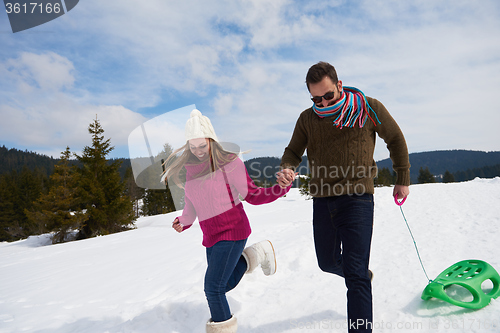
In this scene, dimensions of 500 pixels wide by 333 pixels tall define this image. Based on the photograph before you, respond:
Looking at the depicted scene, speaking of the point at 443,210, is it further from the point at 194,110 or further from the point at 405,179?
the point at 194,110

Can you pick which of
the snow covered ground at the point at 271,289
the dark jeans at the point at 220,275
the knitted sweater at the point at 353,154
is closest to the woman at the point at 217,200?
the dark jeans at the point at 220,275

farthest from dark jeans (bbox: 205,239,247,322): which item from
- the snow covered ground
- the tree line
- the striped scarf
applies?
the tree line

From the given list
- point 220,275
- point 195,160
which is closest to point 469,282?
point 220,275

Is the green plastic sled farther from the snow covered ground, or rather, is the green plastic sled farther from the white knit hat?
the white knit hat

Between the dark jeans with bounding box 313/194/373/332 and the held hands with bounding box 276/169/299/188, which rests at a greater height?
the held hands with bounding box 276/169/299/188

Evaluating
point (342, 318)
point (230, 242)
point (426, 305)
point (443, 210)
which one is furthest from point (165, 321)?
point (443, 210)

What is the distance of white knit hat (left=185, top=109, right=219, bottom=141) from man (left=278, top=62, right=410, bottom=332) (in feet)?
2.55

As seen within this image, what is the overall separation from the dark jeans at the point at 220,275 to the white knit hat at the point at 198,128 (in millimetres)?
980

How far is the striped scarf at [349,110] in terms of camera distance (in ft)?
8.02

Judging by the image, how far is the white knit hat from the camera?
2.61m

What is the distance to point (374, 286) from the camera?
328 cm

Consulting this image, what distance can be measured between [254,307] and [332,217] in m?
1.46

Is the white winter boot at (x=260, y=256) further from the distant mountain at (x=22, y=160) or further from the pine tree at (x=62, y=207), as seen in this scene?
the distant mountain at (x=22, y=160)

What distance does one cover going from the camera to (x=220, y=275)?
8.13 feet
